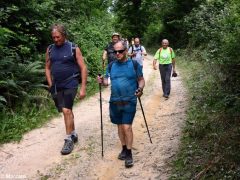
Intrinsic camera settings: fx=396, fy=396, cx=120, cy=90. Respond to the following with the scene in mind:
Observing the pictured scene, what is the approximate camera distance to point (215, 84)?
966 cm

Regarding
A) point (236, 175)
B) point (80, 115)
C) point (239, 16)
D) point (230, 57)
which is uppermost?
point (239, 16)

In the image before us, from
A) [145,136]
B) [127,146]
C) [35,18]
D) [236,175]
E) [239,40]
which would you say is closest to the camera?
[236,175]

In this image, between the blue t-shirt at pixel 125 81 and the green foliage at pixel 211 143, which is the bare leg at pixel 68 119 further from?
the green foliage at pixel 211 143

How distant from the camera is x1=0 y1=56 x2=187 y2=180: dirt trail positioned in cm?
652

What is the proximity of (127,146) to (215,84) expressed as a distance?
12.5 feet

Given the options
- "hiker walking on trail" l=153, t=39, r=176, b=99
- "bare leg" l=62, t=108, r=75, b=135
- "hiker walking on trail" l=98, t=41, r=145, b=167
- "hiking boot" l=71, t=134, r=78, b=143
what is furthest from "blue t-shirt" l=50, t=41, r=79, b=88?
"hiker walking on trail" l=153, t=39, r=176, b=99

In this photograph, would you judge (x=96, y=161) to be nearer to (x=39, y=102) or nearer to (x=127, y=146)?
(x=127, y=146)

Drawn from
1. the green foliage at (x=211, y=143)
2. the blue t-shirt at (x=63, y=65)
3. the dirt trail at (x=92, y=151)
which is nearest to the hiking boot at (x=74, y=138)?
the dirt trail at (x=92, y=151)

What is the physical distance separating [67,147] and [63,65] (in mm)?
1536

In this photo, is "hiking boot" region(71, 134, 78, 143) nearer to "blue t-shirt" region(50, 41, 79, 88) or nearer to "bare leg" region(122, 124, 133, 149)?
"blue t-shirt" region(50, 41, 79, 88)

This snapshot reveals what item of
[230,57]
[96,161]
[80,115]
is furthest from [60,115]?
[230,57]

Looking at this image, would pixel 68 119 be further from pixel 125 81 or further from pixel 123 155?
pixel 125 81

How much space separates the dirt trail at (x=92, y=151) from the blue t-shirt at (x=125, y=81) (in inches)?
46.3

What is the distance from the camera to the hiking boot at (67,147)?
24.1 ft
